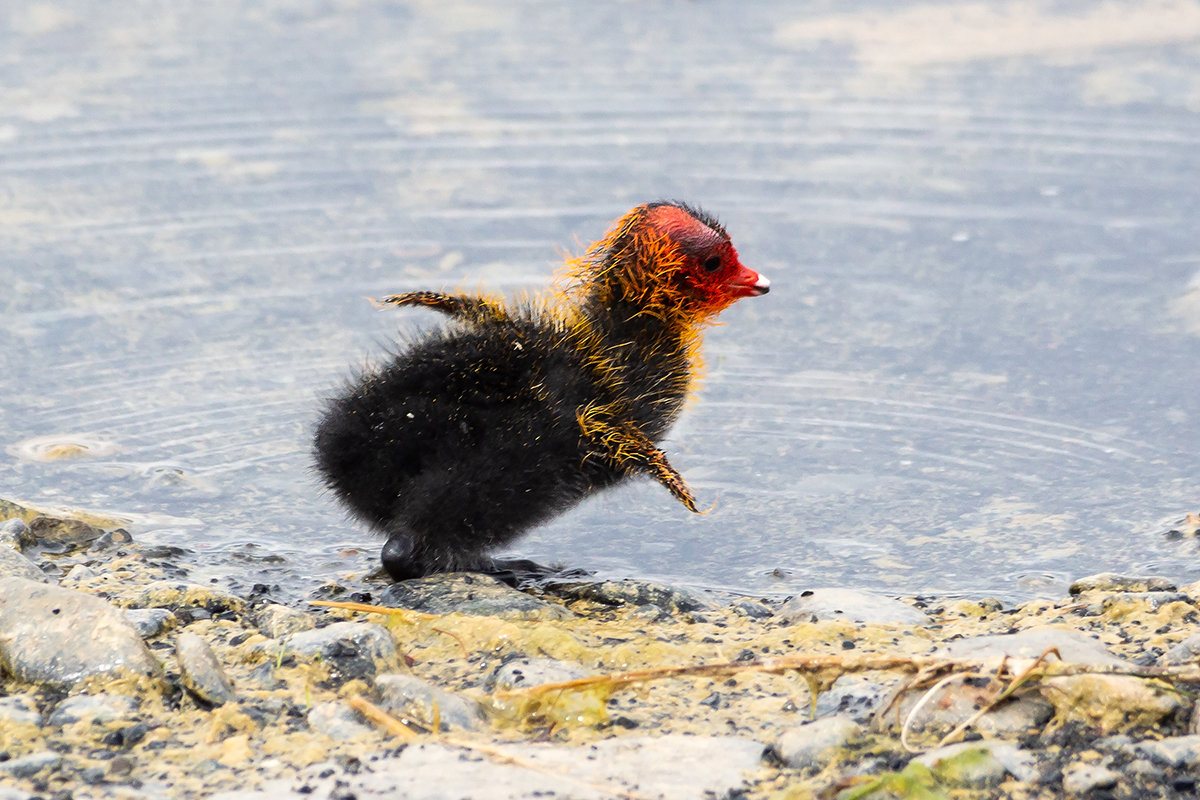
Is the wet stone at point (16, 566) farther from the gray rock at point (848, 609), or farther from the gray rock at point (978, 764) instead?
the gray rock at point (978, 764)

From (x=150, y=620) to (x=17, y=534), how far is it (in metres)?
1.13

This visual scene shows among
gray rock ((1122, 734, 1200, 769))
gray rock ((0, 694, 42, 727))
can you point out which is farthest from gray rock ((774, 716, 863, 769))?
gray rock ((0, 694, 42, 727))

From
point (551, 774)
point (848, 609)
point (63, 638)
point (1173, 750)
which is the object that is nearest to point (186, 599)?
point (63, 638)

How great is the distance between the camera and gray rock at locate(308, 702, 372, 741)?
3.74 m

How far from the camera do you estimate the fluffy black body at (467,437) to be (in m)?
4.89

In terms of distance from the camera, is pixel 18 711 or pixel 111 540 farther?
pixel 111 540

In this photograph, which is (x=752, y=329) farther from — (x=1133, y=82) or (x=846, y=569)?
(x=1133, y=82)

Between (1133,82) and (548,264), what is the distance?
16.9 feet

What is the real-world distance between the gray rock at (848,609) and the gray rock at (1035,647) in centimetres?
71

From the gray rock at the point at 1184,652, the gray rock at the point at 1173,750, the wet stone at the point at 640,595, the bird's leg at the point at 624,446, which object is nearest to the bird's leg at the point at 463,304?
the bird's leg at the point at 624,446

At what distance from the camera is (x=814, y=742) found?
363 cm

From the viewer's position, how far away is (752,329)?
781 cm

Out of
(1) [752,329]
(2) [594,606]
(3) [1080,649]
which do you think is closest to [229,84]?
(1) [752,329]

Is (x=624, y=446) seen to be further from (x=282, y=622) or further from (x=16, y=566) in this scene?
(x=16, y=566)
